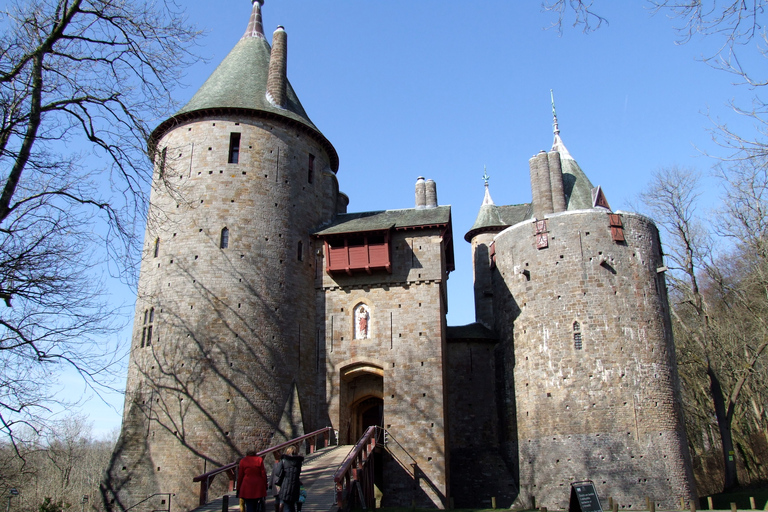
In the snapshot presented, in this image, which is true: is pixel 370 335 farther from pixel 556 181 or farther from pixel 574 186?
pixel 574 186

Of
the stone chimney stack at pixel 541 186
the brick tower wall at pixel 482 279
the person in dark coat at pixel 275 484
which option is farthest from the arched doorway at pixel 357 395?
the stone chimney stack at pixel 541 186

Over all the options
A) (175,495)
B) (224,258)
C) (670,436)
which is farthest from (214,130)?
(670,436)

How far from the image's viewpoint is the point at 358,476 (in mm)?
17844

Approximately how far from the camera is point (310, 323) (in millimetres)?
24672

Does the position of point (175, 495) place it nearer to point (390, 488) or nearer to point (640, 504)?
point (390, 488)

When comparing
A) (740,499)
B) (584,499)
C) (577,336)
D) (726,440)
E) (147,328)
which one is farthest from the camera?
(726,440)

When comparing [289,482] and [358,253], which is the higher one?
[358,253]

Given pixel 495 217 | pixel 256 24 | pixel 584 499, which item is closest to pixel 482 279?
pixel 495 217

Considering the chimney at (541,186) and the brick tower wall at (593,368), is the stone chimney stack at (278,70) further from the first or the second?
the brick tower wall at (593,368)

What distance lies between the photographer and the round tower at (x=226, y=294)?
69.8ft

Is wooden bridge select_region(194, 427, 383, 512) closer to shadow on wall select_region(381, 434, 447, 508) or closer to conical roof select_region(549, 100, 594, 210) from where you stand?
shadow on wall select_region(381, 434, 447, 508)

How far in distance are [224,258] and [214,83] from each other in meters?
8.53

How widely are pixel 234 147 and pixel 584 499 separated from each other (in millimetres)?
18400

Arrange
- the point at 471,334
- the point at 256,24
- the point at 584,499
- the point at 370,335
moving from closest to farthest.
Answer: the point at 584,499, the point at 370,335, the point at 471,334, the point at 256,24
